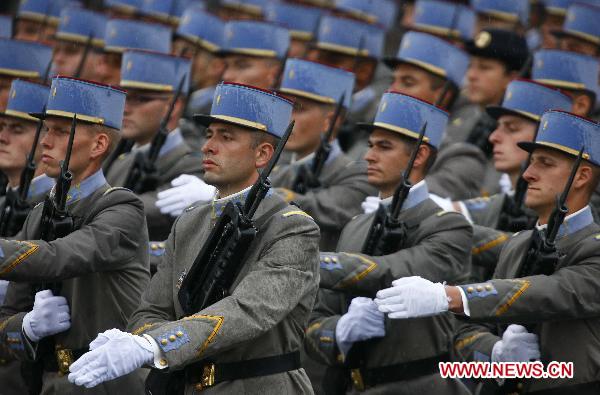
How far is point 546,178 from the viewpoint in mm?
7809

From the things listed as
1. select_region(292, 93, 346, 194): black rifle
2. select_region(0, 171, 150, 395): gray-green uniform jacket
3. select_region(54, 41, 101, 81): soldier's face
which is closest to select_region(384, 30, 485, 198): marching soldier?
select_region(292, 93, 346, 194): black rifle

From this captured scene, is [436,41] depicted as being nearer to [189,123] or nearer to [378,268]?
[189,123]

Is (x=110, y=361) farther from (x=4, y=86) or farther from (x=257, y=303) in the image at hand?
(x=4, y=86)

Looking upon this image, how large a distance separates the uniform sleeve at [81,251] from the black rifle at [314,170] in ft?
8.42

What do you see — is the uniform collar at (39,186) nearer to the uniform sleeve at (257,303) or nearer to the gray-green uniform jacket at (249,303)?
the gray-green uniform jacket at (249,303)

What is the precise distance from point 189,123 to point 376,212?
13.4 feet

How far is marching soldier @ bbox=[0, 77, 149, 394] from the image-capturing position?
23.8ft

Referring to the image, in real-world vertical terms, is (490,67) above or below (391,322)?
above

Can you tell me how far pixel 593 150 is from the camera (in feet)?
25.5

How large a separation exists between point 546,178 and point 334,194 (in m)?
2.30

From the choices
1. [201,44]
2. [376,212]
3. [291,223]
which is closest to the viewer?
[291,223]

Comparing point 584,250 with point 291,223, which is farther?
point 584,250

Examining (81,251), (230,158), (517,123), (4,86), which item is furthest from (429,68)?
(81,251)

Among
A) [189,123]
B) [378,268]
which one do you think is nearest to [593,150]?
[378,268]
